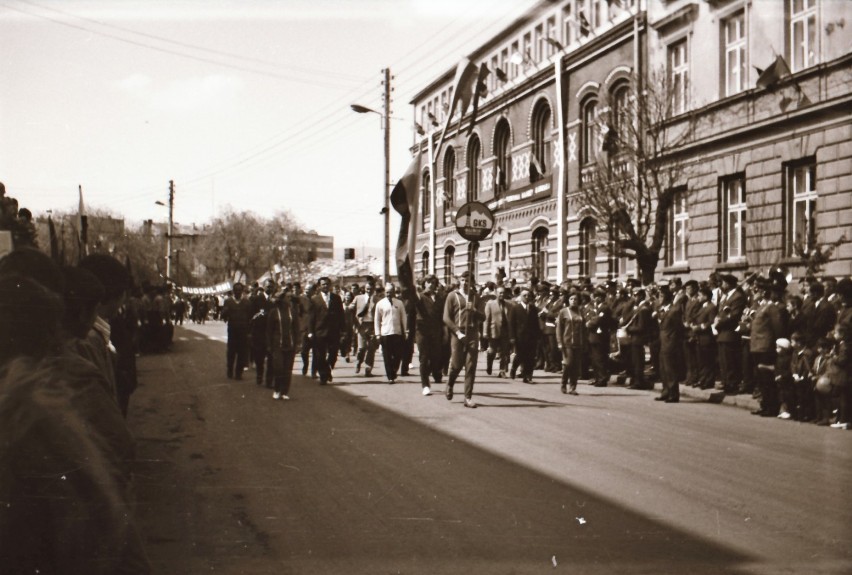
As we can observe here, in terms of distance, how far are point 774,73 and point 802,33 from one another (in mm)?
1225

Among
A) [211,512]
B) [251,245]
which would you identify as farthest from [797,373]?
[251,245]

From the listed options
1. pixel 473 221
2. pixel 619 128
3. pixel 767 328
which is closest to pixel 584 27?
pixel 619 128

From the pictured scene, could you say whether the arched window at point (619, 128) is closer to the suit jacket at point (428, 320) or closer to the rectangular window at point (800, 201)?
the rectangular window at point (800, 201)

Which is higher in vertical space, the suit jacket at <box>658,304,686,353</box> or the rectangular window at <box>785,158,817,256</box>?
the rectangular window at <box>785,158,817,256</box>

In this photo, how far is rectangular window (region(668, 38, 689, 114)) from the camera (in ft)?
71.3

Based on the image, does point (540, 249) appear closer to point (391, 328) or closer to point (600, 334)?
point (600, 334)

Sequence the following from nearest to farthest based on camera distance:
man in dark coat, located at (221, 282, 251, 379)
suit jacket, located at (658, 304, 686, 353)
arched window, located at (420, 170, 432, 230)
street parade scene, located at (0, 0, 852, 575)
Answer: street parade scene, located at (0, 0, 852, 575), suit jacket, located at (658, 304, 686, 353), man in dark coat, located at (221, 282, 251, 379), arched window, located at (420, 170, 432, 230)

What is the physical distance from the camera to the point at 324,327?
55.6 feet

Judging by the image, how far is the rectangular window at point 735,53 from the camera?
66.4 ft

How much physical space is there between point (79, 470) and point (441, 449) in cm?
720

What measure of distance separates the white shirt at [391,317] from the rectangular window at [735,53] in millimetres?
9335

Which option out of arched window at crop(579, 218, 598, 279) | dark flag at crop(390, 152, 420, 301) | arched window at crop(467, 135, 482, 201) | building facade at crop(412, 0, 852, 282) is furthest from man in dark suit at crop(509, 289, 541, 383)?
arched window at crop(467, 135, 482, 201)

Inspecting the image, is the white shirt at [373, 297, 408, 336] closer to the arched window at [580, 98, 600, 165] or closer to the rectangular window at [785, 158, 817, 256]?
the rectangular window at [785, 158, 817, 256]

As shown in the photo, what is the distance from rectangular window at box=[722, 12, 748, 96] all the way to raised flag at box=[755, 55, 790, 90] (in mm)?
1079
